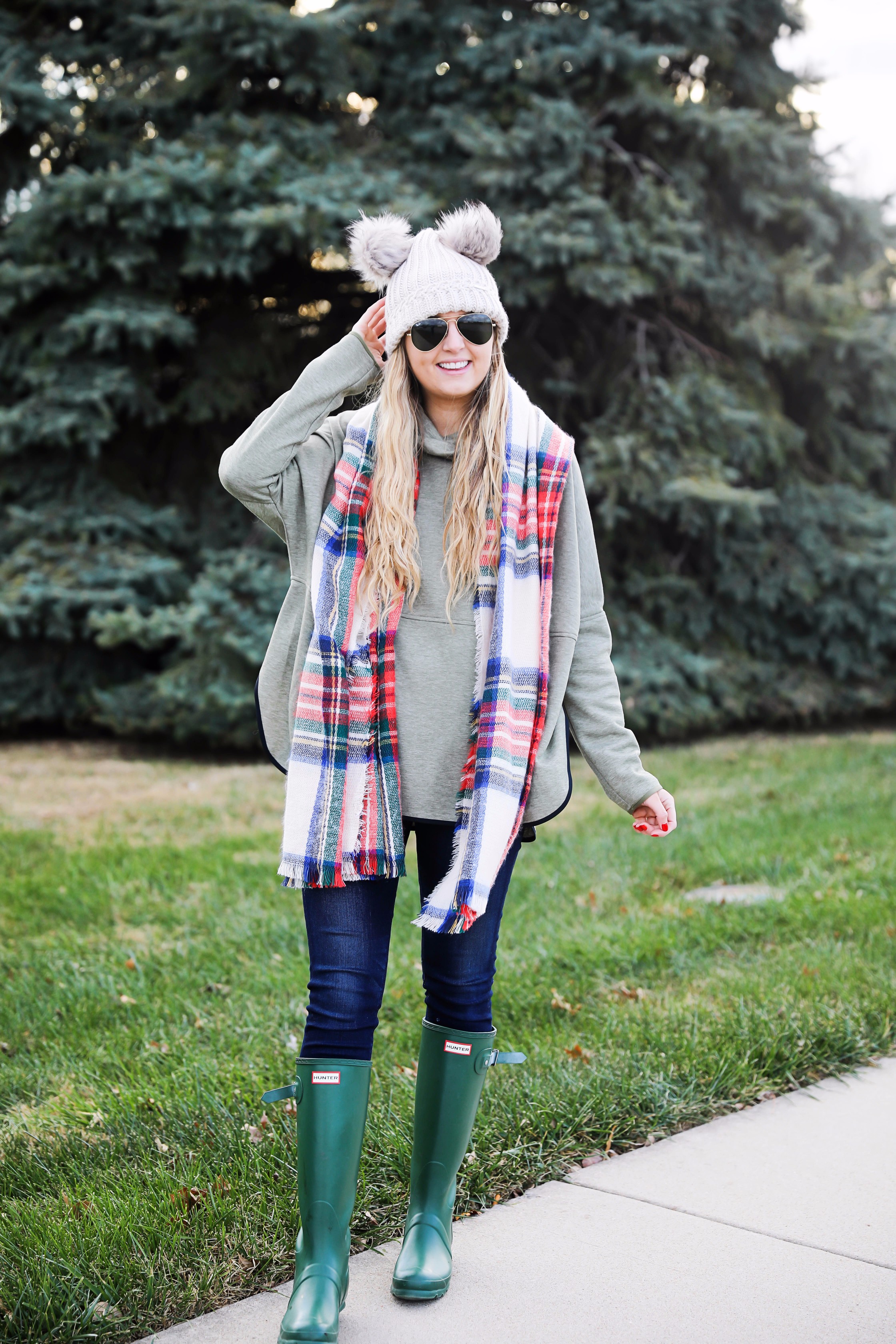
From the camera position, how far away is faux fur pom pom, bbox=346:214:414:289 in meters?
2.41

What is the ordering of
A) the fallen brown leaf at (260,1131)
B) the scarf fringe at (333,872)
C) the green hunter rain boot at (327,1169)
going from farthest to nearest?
the fallen brown leaf at (260,1131) → the scarf fringe at (333,872) → the green hunter rain boot at (327,1169)

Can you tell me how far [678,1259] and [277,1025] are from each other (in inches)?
62.7

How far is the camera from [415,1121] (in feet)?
7.89

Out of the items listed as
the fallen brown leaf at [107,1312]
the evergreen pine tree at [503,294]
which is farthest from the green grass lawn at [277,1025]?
the evergreen pine tree at [503,294]

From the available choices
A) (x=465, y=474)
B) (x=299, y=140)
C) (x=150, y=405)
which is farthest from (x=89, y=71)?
(x=465, y=474)

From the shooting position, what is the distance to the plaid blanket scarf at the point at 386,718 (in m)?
2.25

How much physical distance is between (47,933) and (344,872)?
2934mm

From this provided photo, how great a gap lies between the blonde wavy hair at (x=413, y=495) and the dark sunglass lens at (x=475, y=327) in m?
0.07

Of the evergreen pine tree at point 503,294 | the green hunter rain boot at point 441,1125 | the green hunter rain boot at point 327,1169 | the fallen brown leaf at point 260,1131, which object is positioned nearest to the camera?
the green hunter rain boot at point 327,1169

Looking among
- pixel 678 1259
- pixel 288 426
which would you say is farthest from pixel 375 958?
pixel 288 426

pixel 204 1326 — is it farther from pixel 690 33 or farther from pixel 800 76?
pixel 800 76

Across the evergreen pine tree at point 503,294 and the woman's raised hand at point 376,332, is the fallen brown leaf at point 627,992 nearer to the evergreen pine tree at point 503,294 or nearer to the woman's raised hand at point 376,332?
the woman's raised hand at point 376,332

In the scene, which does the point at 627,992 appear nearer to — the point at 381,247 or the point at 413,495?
the point at 413,495

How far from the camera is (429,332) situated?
234cm
